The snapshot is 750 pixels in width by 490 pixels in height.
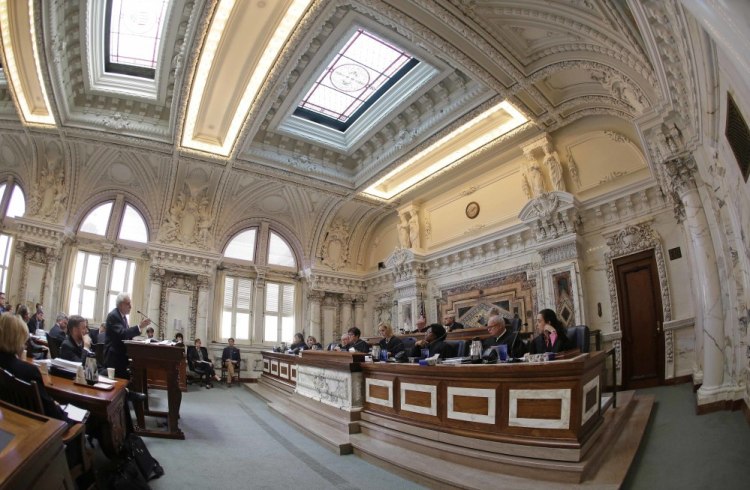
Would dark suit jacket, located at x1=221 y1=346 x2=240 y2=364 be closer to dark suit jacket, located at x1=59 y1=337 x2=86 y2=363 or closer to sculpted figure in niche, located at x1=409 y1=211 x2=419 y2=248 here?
sculpted figure in niche, located at x1=409 y1=211 x2=419 y2=248

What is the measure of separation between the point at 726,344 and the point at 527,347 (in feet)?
6.93

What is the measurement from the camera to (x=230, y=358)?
38.1ft

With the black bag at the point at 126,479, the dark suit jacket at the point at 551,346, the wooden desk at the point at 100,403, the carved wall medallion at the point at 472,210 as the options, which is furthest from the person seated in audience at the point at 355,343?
the carved wall medallion at the point at 472,210

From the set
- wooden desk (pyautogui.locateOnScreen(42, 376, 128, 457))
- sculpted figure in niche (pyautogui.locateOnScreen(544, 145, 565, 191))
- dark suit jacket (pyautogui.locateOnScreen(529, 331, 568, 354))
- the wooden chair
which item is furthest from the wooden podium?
sculpted figure in niche (pyautogui.locateOnScreen(544, 145, 565, 191))

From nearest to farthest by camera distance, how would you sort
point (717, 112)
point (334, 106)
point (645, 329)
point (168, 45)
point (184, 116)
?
point (717, 112), point (645, 329), point (168, 45), point (184, 116), point (334, 106)

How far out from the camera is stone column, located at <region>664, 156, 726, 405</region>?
4297 millimetres

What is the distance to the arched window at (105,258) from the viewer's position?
35.6 ft

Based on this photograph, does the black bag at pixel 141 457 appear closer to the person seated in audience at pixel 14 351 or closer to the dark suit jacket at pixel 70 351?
the person seated in audience at pixel 14 351

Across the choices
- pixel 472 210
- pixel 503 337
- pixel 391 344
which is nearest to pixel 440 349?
pixel 503 337

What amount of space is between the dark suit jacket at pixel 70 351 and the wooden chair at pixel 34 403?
9.04ft

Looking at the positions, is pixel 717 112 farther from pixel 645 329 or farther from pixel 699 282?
pixel 645 329

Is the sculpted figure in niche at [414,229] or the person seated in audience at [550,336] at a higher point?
the sculpted figure in niche at [414,229]

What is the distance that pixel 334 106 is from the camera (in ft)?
33.3

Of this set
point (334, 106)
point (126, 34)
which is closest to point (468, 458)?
point (334, 106)
